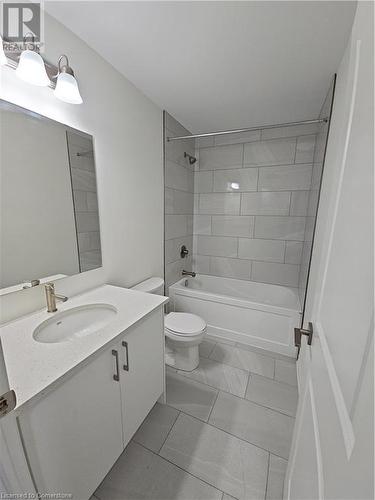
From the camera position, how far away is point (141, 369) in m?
1.22

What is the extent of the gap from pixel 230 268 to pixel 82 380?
2397mm

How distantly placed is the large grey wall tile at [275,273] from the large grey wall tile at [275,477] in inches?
72.7

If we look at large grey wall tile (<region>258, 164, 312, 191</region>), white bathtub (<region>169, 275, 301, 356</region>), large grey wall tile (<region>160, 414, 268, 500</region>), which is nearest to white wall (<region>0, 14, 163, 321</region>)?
white bathtub (<region>169, 275, 301, 356</region>)

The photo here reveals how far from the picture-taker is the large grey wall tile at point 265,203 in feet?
8.48

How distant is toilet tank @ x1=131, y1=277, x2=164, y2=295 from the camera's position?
1.89 meters

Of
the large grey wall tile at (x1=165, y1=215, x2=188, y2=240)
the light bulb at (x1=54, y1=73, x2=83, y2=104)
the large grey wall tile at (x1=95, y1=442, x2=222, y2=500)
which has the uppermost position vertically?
the light bulb at (x1=54, y1=73, x2=83, y2=104)

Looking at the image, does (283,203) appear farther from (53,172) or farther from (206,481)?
(206,481)

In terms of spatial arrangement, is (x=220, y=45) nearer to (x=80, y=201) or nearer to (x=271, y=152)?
(x=80, y=201)

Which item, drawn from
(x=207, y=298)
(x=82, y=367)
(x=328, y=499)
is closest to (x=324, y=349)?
(x=328, y=499)

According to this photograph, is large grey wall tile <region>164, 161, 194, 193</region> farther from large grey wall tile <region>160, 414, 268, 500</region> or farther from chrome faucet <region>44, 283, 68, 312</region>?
large grey wall tile <region>160, 414, 268, 500</region>

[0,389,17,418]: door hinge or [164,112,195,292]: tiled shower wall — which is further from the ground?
[164,112,195,292]: tiled shower wall

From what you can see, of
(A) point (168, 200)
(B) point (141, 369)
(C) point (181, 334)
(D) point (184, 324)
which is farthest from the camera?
(A) point (168, 200)

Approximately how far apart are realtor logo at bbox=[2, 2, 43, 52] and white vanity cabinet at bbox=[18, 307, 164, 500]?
1.50 meters

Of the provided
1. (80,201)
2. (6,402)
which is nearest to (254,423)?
(6,402)
